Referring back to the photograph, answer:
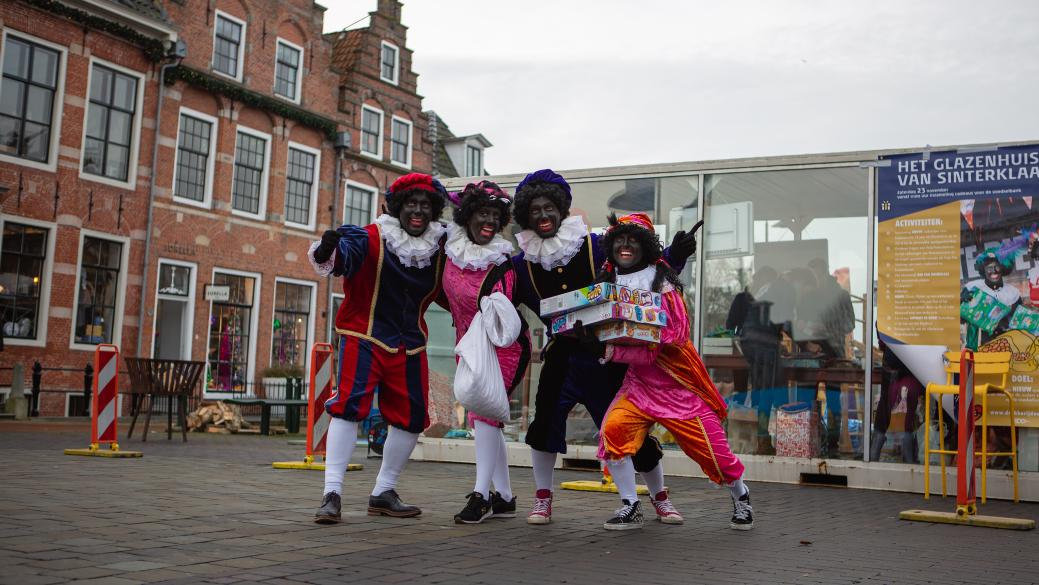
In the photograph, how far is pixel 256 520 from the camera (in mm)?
4867

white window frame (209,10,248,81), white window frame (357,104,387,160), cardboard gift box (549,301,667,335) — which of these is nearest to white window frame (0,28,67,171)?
white window frame (209,10,248,81)

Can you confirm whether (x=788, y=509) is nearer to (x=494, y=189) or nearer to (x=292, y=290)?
(x=494, y=189)

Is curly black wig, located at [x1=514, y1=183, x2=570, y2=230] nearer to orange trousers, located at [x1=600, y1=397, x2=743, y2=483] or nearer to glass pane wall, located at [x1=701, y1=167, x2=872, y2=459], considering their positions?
orange trousers, located at [x1=600, y1=397, x2=743, y2=483]

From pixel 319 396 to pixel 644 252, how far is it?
5.06 meters

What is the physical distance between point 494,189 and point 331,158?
813 inches

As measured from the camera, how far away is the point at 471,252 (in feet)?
17.1

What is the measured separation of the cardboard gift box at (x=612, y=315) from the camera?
4906mm

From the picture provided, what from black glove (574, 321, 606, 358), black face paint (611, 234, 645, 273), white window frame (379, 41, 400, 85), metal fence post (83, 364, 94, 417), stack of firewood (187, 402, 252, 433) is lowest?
stack of firewood (187, 402, 252, 433)

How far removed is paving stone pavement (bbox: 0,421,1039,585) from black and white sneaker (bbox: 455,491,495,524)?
0.08 m

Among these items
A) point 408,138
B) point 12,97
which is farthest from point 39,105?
point 408,138

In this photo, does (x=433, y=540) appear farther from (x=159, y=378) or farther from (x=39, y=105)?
(x=39, y=105)

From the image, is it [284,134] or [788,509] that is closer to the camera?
[788,509]

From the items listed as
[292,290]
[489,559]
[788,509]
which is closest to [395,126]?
[292,290]

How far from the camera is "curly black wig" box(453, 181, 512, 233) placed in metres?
5.29
